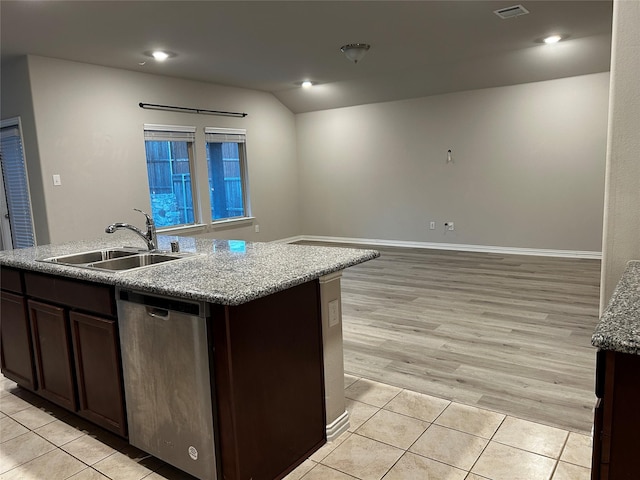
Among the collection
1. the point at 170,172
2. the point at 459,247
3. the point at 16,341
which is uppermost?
the point at 170,172

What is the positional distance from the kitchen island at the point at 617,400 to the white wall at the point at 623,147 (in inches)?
29.0

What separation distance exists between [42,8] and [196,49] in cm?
155

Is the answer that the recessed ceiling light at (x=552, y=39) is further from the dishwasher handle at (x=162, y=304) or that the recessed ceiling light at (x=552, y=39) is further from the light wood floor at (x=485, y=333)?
the dishwasher handle at (x=162, y=304)

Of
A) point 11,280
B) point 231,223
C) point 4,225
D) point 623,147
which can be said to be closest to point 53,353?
point 11,280

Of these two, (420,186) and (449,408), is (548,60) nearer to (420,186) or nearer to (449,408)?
(420,186)

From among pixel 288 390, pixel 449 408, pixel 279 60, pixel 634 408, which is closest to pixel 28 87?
pixel 279 60

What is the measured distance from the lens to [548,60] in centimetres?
558

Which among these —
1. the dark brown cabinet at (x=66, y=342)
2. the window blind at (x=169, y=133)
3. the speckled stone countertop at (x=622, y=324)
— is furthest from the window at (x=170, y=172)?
the speckled stone countertop at (x=622, y=324)

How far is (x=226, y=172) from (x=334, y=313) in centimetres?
531

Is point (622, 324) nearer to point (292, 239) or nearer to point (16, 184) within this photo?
point (16, 184)

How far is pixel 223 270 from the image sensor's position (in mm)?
2035

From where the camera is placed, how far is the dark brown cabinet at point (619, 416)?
3.51 feet

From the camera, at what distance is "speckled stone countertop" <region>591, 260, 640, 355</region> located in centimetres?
104

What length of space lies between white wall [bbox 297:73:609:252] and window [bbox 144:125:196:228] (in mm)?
2400
